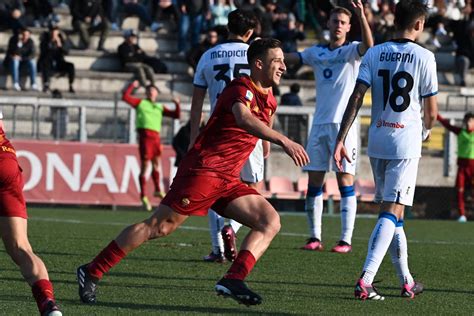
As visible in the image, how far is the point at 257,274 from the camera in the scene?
11.2 meters

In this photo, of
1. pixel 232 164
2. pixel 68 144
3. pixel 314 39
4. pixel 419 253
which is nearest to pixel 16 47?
pixel 68 144

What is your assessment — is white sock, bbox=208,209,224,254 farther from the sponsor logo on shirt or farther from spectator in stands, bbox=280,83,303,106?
spectator in stands, bbox=280,83,303,106

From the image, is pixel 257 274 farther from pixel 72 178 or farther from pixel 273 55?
pixel 72 178

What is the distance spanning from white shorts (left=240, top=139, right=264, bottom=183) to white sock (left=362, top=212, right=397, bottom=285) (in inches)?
119

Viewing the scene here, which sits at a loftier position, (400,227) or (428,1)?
(428,1)

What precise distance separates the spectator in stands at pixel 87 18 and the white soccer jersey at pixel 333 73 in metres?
16.9

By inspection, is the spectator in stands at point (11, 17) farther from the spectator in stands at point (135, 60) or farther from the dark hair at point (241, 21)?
the dark hair at point (241, 21)

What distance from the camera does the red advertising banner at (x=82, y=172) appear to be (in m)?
23.8

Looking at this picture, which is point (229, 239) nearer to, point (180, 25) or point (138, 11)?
point (180, 25)

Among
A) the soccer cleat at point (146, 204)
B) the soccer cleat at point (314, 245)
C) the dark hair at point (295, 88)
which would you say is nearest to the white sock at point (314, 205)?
the soccer cleat at point (314, 245)

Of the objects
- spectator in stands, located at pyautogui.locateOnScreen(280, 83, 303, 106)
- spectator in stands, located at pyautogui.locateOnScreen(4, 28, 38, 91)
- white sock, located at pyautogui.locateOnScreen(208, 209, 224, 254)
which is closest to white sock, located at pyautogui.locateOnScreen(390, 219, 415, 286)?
white sock, located at pyautogui.locateOnScreen(208, 209, 224, 254)

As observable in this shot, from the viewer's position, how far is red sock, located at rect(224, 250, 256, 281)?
27.9 ft

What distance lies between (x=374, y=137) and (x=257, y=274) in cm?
209

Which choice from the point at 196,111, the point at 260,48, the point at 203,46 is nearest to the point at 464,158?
the point at 203,46
